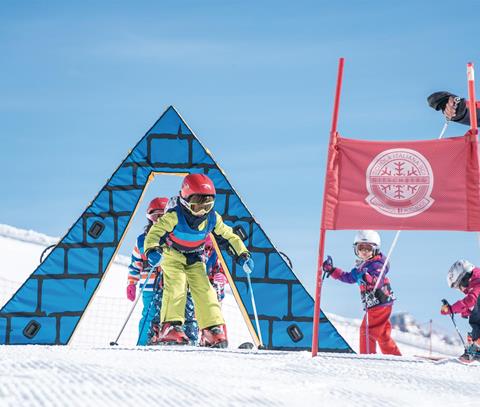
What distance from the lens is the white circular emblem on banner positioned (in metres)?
5.10

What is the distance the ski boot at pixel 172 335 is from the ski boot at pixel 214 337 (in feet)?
0.58

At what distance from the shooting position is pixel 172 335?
618cm

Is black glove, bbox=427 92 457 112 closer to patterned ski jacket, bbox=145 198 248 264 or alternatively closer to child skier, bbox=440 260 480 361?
child skier, bbox=440 260 480 361

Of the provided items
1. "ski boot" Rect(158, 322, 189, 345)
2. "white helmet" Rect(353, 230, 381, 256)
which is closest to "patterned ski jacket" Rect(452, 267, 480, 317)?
"white helmet" Rect(353, 230, 381, 256)

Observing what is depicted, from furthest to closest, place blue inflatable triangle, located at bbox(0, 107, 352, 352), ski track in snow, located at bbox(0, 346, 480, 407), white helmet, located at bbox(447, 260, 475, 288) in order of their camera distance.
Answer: blue inflatable triangle, located at bbox(0, 107, 352, 352) → white helmet, located at bbox(447, 260, 475, 288) → ski track in snow, located at bbox(0, 346, 480, 407)

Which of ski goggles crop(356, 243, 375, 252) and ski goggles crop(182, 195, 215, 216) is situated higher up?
ski goggles crop(182, 195, 215, 216)

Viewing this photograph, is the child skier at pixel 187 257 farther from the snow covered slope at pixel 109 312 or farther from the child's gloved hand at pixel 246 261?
the snow covered slope at pixel 109 312

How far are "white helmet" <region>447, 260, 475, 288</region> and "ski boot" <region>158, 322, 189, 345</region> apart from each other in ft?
7.43

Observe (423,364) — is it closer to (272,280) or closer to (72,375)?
(72,375)

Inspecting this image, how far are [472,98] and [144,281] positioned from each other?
13.1ft

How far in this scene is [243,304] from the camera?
8.51 m

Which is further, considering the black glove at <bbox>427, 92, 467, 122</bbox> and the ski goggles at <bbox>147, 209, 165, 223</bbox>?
the ski goggles at <bbox>147, 209, 165, 223</bbox>

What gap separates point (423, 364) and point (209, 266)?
409cm

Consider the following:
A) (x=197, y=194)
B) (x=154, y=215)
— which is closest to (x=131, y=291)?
(x=154, y=215)
